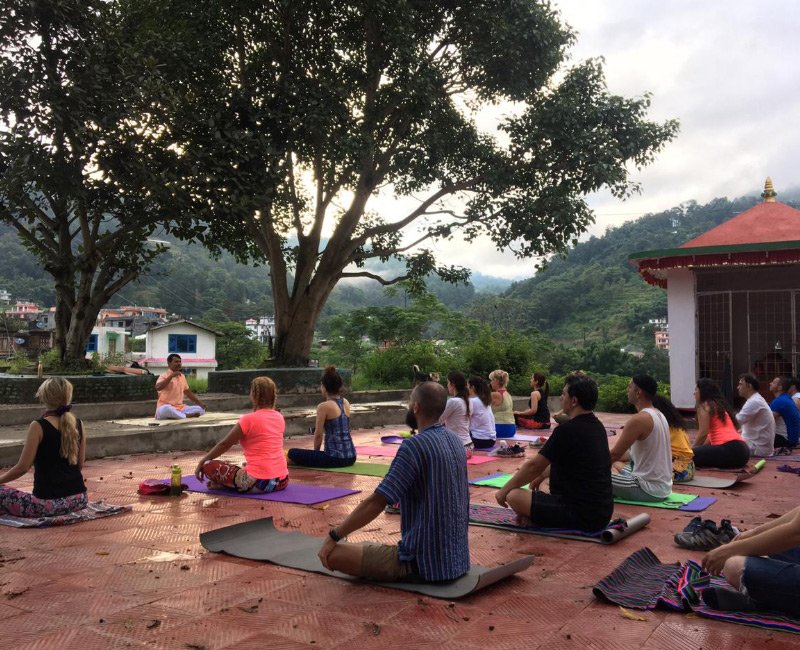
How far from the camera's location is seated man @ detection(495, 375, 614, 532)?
476cm

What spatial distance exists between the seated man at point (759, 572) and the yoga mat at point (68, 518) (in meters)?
4.30

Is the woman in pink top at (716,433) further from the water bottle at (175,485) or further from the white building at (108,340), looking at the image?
the white building at (108,340)

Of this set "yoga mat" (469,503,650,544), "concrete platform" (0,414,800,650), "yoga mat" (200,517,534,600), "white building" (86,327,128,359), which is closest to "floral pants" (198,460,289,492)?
"concrete platform" (0,414,800,650)

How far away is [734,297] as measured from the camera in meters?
14.8

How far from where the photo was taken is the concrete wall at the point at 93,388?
12047mm

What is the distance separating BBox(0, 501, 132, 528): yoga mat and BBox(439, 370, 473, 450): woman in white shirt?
376 centimetres

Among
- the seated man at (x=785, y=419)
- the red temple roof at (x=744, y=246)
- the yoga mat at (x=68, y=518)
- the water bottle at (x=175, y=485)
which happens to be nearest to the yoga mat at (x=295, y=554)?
the yoga mat at (x=68, y=518)

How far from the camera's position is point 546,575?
4160 millimetres

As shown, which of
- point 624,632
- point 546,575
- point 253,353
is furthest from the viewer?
point 253,353

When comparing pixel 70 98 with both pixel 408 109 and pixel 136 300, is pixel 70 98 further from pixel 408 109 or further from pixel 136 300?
pixel 136 300

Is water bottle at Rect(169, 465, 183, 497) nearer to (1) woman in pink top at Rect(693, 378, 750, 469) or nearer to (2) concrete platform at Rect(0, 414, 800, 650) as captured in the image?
(2) concrete platform at Rect(0, 414, 800, 650)

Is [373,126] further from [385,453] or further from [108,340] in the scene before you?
[108,340]

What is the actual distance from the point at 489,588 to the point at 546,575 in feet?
1.51

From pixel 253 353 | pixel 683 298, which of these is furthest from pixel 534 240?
pixel 253 353
